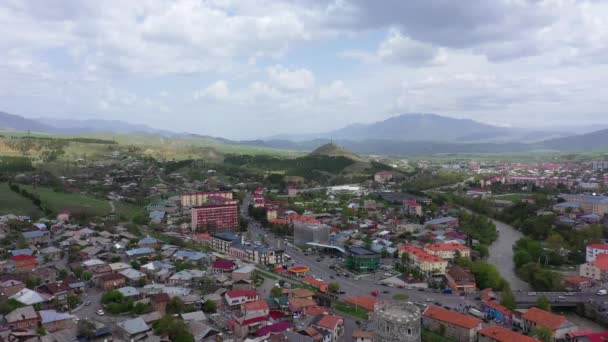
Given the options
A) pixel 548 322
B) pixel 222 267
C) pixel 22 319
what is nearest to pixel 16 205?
pixel 222 267

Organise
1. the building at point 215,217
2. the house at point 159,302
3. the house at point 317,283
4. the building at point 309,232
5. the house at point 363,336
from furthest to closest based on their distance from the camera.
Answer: the building at point 215,217 < the building at point 309,232 < the house at point 317,283 < the house at point 159,302 < the house at point 363,336

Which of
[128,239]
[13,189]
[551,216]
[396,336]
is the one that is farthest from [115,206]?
[396,336]

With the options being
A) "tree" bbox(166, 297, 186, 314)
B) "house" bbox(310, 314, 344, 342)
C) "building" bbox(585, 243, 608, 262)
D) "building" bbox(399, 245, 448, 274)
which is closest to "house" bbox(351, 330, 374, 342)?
"house" bbox(310, 314, 344, 342)

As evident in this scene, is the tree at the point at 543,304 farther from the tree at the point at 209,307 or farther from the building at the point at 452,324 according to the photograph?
the tree at the point at 209,307

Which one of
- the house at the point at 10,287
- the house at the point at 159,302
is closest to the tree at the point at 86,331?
the house at the point at 159,302

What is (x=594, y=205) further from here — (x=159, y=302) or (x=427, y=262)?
(x=159, y=302)

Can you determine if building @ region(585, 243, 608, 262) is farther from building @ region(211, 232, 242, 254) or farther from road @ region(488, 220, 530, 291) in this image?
building @ region(211, 232, 242, 254)
